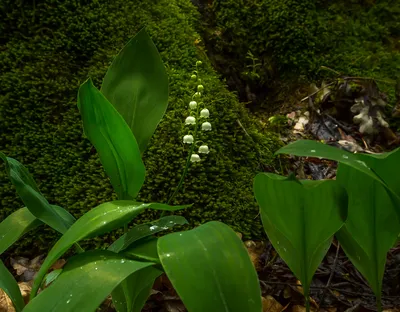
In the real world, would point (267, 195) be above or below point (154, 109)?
below

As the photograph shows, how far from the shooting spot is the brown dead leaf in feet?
4.68

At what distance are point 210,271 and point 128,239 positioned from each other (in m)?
0.41

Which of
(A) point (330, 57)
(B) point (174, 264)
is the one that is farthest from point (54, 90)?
(A) point (330, 57)

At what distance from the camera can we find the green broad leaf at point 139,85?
121 cm

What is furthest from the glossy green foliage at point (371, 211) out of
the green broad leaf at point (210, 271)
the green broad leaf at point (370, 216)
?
the green broad leaf at point (210, 271)

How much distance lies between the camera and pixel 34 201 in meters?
1.03

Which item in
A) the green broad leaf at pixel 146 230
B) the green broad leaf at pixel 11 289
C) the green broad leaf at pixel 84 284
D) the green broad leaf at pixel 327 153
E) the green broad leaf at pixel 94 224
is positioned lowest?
the green broad leaf at pixel 11 289

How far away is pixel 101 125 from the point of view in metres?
1.06

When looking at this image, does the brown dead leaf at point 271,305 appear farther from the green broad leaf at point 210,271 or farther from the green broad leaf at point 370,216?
the green broad leaf at point 210,271

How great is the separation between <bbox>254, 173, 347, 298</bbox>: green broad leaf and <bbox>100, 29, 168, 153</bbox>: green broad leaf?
0.42m

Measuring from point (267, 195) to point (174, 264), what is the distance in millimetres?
342

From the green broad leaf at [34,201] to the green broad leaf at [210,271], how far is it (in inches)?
16.0

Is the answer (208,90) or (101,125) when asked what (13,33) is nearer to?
(208,90)

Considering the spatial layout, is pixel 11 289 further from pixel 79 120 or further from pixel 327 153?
pixel 79 120
